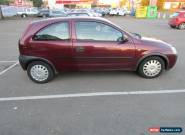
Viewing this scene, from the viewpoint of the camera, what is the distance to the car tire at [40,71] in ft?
17.2

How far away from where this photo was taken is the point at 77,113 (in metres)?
3.82

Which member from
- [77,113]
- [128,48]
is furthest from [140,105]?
[128,48]

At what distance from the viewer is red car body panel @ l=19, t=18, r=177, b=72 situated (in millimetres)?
5020

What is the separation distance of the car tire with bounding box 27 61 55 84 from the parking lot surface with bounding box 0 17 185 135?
0.16m

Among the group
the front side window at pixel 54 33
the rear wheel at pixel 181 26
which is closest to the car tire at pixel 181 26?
the rear wheel at pixel 181 26

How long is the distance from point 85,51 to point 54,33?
34.4 inches

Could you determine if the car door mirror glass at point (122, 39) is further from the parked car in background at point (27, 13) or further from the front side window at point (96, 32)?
the parked car in background at point (27, 13)

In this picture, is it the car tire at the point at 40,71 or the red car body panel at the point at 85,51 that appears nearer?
the red car body panel at the point at 85,51

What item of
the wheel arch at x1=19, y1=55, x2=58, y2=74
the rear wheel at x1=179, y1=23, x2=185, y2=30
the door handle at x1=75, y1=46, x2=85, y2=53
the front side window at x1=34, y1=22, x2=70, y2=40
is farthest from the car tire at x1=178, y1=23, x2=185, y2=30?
Answer: the wheel arch at x1=19, y1=55, x2=58, y2=74

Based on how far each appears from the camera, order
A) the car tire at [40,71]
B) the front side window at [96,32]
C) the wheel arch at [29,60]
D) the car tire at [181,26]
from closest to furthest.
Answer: the front side window at [96,32], the wheel arch at [29,60], the car tire at [40,71], the car tire at [181,26]

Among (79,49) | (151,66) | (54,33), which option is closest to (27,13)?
(54,33)

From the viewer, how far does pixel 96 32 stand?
504 centimetres

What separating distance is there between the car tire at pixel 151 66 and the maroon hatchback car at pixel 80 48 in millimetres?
26

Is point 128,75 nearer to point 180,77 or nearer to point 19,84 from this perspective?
point 180,77
